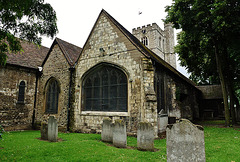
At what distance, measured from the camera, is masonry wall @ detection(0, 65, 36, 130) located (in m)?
14.1

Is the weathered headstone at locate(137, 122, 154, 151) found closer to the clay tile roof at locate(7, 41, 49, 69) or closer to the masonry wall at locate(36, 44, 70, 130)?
the masonry wall at locate(36, 44, 70, 130)

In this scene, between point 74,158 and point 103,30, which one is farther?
point 103,30

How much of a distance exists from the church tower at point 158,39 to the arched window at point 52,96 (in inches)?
1423

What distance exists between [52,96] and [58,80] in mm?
1751

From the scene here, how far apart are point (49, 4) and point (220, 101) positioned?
29633 mm

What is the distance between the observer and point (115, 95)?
12.3m

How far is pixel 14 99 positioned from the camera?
1485 cm

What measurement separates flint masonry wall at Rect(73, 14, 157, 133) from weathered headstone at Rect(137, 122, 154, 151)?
8.93 ft

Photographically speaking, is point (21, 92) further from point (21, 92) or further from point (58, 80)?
point (58, 80)

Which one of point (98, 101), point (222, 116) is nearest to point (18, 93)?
point (98, 101)

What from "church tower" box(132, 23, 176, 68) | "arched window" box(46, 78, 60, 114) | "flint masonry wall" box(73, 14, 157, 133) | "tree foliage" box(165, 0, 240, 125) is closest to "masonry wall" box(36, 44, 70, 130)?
"arched window" box(46, 78, 60, 114)

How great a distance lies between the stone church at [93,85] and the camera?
11.3m

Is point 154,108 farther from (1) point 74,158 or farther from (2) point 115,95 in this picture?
(1) point 74,158

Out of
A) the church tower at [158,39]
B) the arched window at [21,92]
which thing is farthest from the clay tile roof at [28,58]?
the church tower at [158,39]
